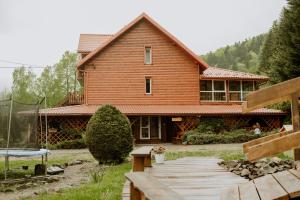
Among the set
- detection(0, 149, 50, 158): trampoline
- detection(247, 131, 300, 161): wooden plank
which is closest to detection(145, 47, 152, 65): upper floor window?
detection(0, 149, 50, 158): trampoline

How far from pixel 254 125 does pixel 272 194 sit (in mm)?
24353

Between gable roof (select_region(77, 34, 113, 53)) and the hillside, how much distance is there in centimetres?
7004

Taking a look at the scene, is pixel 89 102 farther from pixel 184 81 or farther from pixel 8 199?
pixel 8 199

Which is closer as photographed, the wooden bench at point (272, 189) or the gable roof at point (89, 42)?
the wooden bench at point (272, 189)

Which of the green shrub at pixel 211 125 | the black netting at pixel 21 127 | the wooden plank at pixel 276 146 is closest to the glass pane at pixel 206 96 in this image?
the green shrub at pixel 211 125

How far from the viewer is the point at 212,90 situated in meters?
28.3

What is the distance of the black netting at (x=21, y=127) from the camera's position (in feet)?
36.2

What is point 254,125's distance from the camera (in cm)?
2639

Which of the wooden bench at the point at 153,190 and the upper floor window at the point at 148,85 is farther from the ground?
the upper floor window at the point at 148,85

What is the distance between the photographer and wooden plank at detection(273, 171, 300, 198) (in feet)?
8.99

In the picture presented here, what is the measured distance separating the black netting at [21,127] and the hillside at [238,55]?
9006 cm

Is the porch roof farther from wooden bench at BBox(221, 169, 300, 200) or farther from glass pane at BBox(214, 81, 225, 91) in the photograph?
wooden bench at BBox(221, 169, 300, 200)

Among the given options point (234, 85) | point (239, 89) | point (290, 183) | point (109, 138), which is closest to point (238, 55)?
point (234, 85)

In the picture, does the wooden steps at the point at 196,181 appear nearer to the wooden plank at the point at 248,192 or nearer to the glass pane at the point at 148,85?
the wooden plank at the point at 248,192
